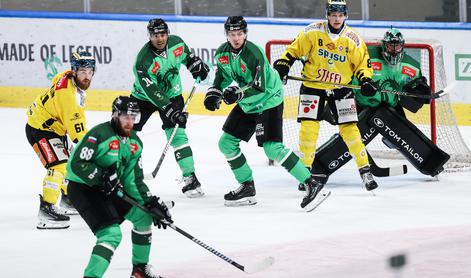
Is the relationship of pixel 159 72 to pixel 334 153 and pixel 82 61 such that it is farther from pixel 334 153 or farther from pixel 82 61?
pixel 334 153

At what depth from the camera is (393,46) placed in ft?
24.6

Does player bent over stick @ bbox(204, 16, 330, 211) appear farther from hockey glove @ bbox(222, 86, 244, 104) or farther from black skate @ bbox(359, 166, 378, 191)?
black skate @ bbox(359, 166, 378, 191)

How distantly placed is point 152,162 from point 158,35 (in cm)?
167

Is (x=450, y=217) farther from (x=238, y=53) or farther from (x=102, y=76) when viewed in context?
(x=102, y=76)

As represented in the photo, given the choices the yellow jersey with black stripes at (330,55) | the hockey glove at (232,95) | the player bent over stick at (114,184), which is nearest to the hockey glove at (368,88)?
the yellow jersey with black stripes at (330,55)

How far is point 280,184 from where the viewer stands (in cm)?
784

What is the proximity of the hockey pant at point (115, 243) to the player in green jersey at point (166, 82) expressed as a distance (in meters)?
2.07

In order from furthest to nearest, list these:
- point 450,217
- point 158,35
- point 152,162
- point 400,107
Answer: point 152,162, point 400,107, point 158,35, point 450,217

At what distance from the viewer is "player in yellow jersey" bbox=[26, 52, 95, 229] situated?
6379mm

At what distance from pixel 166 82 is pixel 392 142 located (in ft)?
5.23

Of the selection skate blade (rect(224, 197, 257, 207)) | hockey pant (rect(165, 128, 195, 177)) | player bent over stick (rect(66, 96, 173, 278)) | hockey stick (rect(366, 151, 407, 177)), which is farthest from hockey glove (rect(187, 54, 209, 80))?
player bent over stick (rect(66, 96, 173, 278))

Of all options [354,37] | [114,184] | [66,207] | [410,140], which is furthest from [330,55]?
[114,184]

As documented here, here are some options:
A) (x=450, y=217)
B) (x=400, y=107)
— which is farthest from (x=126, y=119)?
(x=400, y=107)

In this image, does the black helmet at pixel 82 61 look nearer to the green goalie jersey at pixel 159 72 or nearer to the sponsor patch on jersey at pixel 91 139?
the green goalie jersey at pixel 159 72
